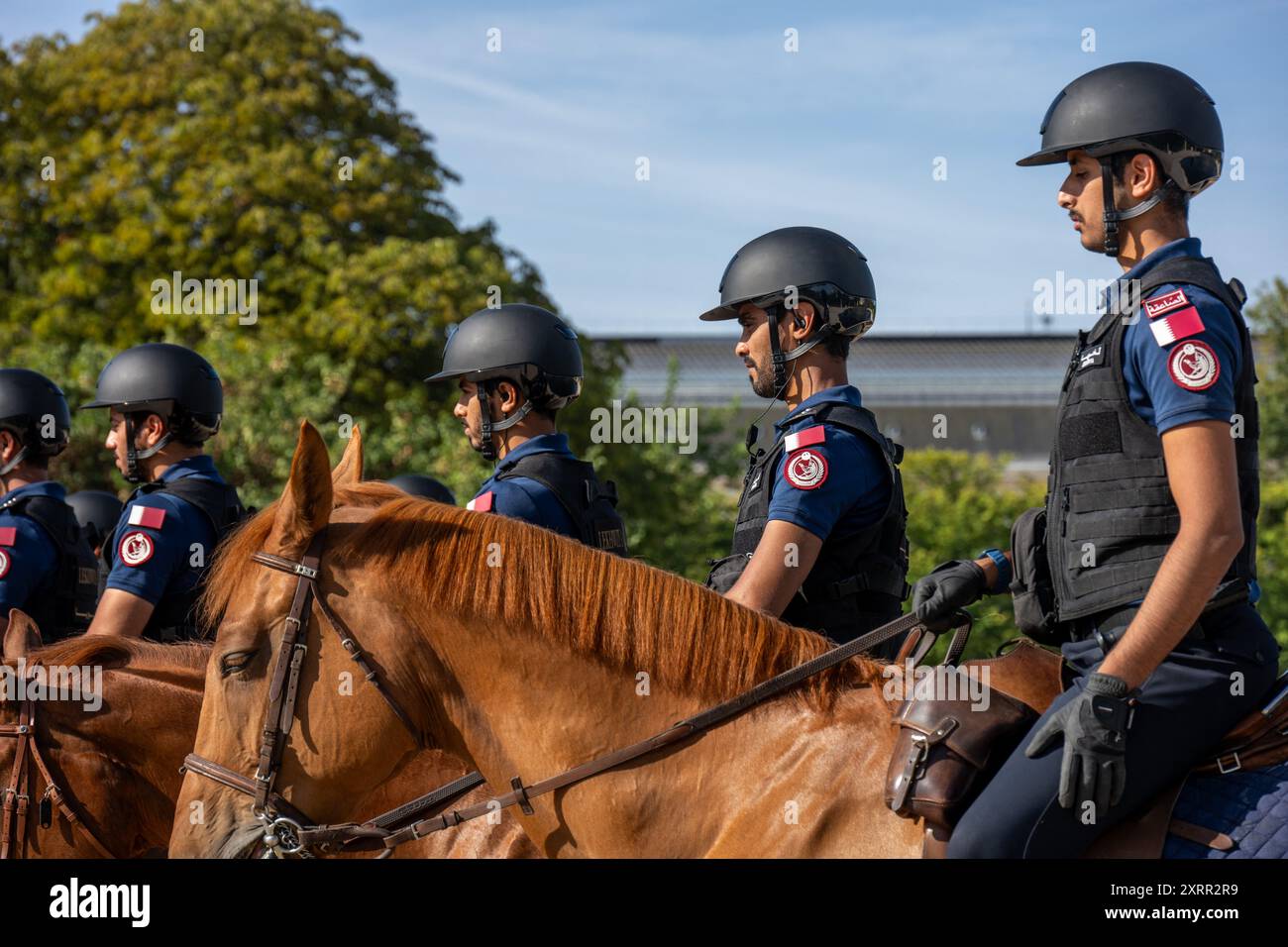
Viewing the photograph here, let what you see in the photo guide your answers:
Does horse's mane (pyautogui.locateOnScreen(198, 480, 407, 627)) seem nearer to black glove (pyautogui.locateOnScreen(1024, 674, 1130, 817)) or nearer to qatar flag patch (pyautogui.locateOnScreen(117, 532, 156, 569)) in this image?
black glove (pyautogui.locateOnScreen(1024, 674, 1130, 817))

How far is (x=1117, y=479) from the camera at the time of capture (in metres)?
3.30

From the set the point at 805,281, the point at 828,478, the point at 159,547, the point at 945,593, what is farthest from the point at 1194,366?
the point at 159,547

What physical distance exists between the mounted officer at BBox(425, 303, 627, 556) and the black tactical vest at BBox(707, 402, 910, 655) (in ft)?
3.76

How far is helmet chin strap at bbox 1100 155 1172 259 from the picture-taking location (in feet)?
11.6

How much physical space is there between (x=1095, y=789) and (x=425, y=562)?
5.91 ft

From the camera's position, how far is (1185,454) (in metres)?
3.10

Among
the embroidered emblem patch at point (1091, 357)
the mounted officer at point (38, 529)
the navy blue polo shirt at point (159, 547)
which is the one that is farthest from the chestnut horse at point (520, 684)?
the mounted officer at point (38, 529)

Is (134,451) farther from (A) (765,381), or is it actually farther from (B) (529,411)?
(A) (765,381)

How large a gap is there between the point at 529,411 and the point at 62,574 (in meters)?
2.56

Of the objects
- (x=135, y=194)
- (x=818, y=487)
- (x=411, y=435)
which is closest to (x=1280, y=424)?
(x=411, y=435)

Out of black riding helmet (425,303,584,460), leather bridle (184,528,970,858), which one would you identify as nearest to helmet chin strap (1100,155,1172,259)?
leather bridle (184,528,970,858)
